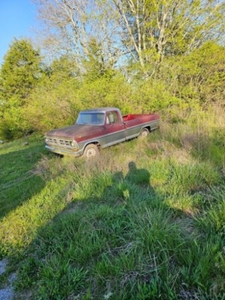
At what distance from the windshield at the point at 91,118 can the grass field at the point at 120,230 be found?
2268 millimetres

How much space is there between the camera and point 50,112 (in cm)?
1106

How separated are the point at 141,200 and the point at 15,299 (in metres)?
2.00

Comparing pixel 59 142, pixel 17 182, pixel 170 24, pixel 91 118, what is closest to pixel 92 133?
pixel 91 118

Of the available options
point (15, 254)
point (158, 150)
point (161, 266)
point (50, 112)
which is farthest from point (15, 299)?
point (50, 112)

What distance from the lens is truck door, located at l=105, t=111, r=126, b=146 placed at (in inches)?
267

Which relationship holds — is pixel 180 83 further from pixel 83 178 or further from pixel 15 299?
pixel 15 299

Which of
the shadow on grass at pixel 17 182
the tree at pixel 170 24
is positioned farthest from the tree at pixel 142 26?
the shadow on grass at pixel 17 182

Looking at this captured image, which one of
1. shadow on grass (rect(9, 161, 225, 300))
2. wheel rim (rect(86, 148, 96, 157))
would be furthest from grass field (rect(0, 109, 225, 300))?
wheel rim (rect(86, 148, 96, 157))

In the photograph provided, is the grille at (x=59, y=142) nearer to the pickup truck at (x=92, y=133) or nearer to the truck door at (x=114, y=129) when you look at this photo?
the pickup truck at (x=92, y=133)

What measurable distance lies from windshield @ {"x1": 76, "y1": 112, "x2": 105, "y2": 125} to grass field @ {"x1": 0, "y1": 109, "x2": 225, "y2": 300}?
2.27 metres

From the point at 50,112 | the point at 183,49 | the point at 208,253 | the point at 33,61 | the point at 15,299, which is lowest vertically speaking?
the point at 15,299

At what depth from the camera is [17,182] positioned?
5.07 meters

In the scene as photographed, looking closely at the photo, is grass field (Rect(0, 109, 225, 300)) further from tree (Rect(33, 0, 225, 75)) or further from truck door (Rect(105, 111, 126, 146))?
tree (Rect(33, 0, 225, 75))

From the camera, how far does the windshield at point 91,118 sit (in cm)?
677
